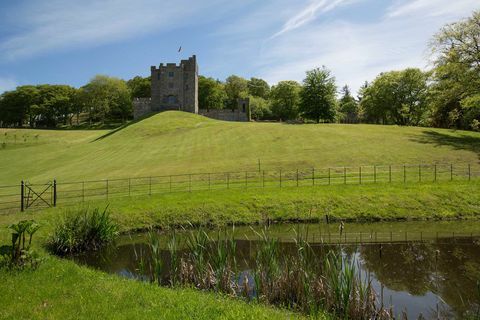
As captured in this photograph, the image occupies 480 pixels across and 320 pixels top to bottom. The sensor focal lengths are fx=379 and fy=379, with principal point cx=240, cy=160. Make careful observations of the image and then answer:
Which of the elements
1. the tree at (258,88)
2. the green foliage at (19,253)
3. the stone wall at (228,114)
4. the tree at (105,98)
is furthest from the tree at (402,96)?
the tree at (105,98)

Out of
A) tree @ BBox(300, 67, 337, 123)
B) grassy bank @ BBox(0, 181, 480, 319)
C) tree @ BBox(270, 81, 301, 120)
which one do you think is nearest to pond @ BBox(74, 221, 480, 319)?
grassy bank @ BBox(0, 181, 480, 319)

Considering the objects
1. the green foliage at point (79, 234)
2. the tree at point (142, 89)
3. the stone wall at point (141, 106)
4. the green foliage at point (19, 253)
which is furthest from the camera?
the tree at point (142, 89)

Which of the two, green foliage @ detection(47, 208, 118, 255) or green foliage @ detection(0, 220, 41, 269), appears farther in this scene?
green foliage @ detection(47, 208, 118, 255)

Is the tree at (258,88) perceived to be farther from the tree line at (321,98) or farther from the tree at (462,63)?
the tree at (462,63)

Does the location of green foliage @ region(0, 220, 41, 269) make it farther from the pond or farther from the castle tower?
the castle tower

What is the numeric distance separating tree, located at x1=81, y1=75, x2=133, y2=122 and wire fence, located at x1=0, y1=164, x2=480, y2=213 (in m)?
86.5

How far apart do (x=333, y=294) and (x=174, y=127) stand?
63.2 m

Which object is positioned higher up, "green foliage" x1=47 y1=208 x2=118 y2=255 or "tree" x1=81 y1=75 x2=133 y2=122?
"tree" x1=81 y1=75 x2=133 y2=122

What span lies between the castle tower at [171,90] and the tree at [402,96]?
43979 millimetres

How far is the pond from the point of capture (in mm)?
13203

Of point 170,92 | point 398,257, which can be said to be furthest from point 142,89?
point 398,257

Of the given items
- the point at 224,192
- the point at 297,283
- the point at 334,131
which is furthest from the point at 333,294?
the point at 334,131

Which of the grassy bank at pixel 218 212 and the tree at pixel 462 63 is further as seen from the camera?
the tree at pixel 462 63

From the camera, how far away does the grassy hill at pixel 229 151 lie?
1642 inches
